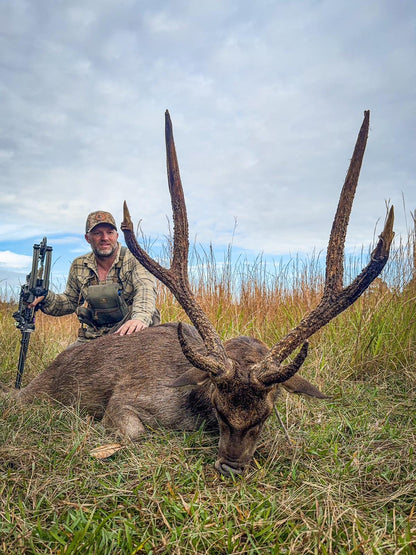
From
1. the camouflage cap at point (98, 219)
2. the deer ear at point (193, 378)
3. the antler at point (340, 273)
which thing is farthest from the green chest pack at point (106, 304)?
the antler at point (340, 273)

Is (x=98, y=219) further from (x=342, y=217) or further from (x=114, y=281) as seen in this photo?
(x=342, y=217)

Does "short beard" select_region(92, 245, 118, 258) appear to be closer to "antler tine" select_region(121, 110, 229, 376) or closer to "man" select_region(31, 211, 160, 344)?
"man" select_region(31, 211, 160, 344)

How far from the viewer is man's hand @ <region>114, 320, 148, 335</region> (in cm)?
519

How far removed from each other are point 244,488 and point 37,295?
4.39m

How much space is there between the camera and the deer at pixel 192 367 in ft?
10.9

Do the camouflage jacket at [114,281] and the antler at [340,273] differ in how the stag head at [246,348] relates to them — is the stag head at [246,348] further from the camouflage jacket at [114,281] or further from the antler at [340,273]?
the camouflage jacket at [114,281]

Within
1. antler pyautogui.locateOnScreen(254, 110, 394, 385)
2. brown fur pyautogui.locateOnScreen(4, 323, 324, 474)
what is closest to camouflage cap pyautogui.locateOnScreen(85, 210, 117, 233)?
brown fur pyautogui.locateOnScreen(4, 323, 324, 474)

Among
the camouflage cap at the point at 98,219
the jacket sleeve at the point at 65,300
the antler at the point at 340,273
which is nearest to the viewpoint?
the antler at the point at 340,273

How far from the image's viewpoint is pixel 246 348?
12.9ft

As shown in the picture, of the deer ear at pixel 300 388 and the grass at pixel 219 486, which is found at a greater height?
the deer ear at pixel 300 388

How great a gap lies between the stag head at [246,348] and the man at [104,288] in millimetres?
1967

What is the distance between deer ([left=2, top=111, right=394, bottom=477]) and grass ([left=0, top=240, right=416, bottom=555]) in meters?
0.20

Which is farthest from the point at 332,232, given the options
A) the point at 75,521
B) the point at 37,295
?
the point at 37,295

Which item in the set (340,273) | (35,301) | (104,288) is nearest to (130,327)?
(104,288)
